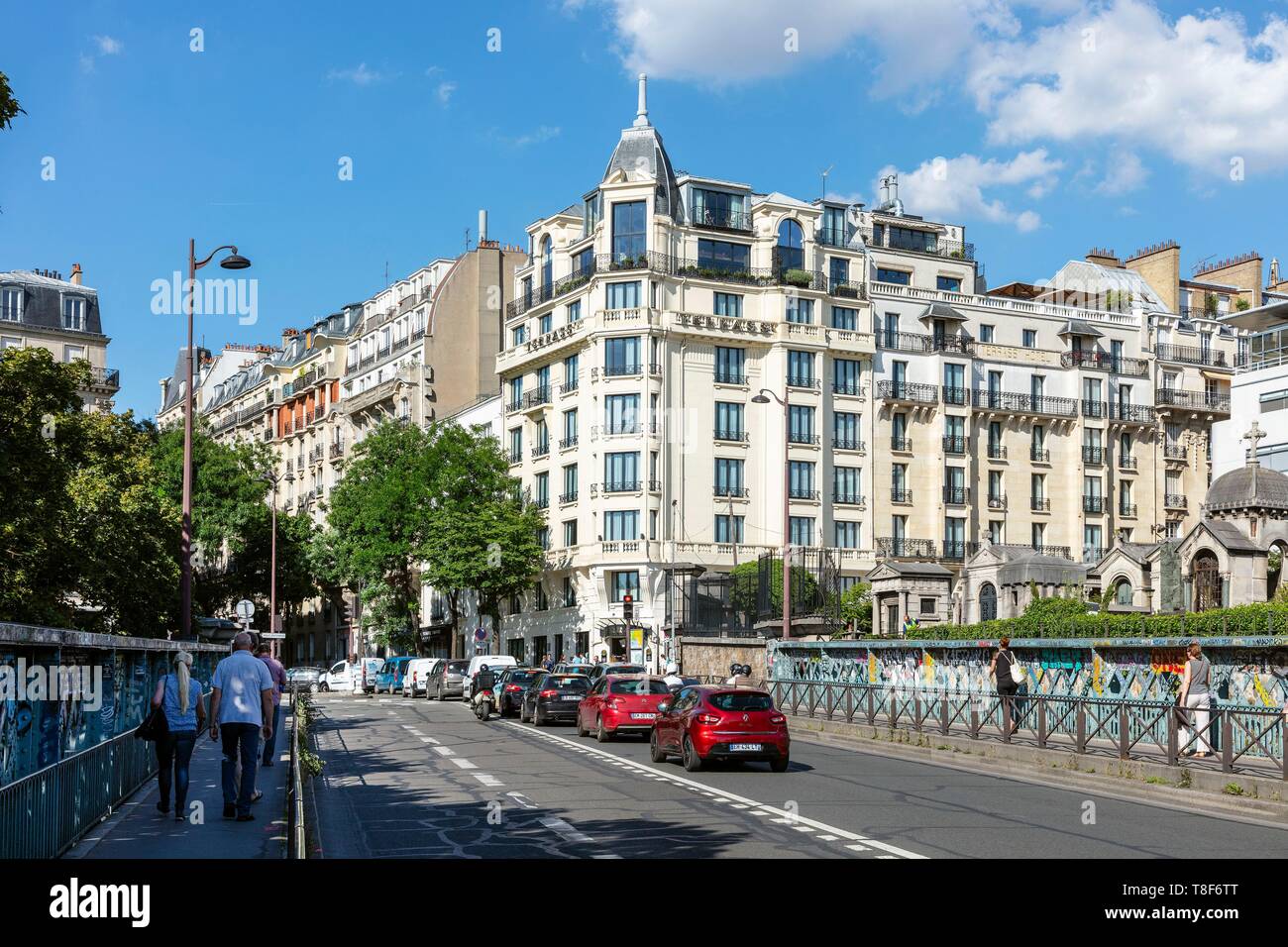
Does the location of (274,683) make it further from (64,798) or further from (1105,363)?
(1105,363)

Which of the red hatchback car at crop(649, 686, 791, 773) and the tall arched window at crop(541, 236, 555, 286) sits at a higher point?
the tall arched window at crop(541, 236, 555, 286)

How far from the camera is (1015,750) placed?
24.3 m

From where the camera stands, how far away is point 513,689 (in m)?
41.0

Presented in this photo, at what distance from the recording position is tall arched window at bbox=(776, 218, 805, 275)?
71.7 m

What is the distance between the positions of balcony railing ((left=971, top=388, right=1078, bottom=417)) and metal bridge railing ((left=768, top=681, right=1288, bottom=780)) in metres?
43.4

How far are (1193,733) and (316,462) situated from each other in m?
86.6

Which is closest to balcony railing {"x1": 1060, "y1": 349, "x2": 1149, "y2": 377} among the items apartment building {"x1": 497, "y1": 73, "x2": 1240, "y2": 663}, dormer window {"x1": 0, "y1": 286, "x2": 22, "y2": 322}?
apartment building {"x1": 497, "y1": 73, "x2": 1240, "y2": 663}

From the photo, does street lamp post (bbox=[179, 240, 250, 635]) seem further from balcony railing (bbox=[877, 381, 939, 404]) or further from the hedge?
balcony railing (bbox=[877, 381, 939, 404])

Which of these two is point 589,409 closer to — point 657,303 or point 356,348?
point 657,303

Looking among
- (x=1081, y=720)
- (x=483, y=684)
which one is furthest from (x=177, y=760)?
(x=483, y=684)

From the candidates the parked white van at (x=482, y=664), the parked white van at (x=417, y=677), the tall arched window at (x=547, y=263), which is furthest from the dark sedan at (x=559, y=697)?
the tall arched window at (x=547, y=263)

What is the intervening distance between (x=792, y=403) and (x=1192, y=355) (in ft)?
92.9

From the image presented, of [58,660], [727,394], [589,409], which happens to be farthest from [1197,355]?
[58,660]
